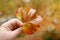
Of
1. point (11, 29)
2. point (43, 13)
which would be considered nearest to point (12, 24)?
point (11, 29)

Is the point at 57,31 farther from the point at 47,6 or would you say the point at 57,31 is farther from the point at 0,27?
the point at 0,27

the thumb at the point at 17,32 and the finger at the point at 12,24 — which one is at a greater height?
the finger at the point at 12,24

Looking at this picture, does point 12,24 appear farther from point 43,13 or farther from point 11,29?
point 43,13

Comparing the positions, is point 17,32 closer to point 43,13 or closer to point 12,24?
point 12,24

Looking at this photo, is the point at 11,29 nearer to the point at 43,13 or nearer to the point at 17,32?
the point at 17,32

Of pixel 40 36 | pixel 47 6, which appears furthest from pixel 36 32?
pixel 47 6
